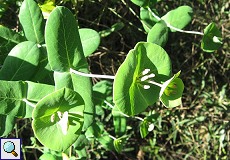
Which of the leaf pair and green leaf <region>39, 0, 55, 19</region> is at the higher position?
green leaf <region>39, 0, 55, 19</region>

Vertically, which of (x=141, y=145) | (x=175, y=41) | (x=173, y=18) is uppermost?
(x=173, y=18)

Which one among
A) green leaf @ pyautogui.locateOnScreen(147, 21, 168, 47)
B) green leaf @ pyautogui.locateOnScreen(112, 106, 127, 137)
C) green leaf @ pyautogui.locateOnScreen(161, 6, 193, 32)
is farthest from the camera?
green leaf @ pyautogui.locateOnScreen(112, 106, 127, 137)

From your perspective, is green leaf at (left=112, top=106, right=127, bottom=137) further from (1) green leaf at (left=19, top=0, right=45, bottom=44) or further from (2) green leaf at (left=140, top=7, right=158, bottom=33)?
(1) green leaf at (left=19, top=0, right=45, bottom=44)

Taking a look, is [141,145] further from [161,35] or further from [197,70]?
[161,35]

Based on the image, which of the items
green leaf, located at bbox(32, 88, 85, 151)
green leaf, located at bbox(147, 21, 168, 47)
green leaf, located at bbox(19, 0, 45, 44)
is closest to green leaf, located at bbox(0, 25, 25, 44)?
green leaf, located at bbox(19, 0, 45, 44)

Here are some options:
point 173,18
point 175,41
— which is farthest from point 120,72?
point 175,41

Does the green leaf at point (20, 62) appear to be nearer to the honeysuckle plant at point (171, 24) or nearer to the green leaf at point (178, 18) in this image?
the honeysuckle plant at point (171, 24)

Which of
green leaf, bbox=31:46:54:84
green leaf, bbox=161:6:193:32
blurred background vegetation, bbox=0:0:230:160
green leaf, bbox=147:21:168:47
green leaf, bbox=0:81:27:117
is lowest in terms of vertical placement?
blurred background vegetation, bbox=0:0:230:160
